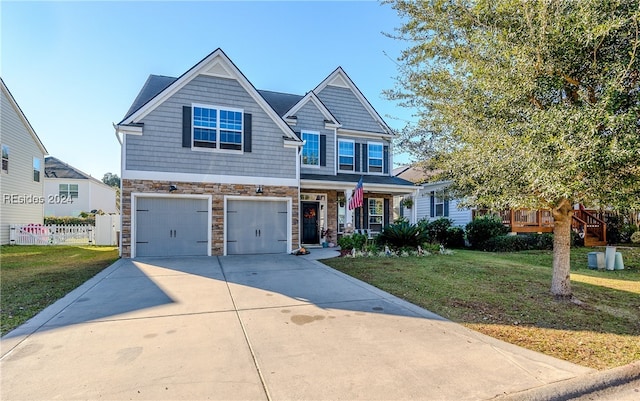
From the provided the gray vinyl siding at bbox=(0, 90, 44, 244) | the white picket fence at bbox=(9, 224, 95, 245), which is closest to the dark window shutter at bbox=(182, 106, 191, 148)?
the white picket fence at bbox=(9, 224, 95, 245)

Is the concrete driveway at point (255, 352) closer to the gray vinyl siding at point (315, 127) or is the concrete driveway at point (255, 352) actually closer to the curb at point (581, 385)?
the curb at point (581, 385)

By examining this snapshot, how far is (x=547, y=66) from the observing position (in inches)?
205

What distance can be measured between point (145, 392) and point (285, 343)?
1.58 m

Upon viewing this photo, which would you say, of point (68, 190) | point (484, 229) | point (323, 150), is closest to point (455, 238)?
point (484, 229)

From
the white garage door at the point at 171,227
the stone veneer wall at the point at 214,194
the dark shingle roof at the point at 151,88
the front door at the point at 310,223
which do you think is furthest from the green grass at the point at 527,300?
the dark shingle roof at the point at 151,88

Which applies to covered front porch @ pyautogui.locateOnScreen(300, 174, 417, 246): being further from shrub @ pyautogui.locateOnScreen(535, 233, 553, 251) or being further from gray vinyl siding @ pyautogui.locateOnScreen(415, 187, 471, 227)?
shrub @ pyautogui.locateOnScreen(535, 233, 553, 251)

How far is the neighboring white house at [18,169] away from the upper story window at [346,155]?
16.9 meters

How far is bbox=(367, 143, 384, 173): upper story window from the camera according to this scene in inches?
674

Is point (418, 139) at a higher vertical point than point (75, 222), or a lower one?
higher

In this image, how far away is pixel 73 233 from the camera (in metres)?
17.6

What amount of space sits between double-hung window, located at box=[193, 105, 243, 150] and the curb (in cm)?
1123

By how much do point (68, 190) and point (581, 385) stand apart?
118ft

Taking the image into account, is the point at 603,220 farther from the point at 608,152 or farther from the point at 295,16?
the point at 295,16

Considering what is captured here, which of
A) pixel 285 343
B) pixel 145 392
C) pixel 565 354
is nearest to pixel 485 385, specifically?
pixel 565 354
